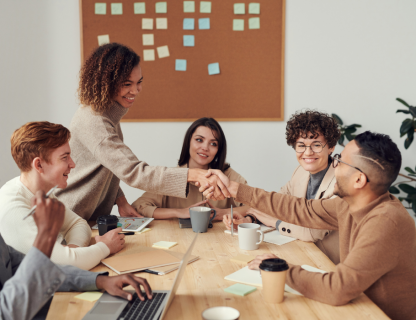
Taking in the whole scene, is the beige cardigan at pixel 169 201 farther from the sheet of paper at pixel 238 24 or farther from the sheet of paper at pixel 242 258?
the sheet of paper at pixel 238 24

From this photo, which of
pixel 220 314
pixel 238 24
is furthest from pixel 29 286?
pixel 238 24

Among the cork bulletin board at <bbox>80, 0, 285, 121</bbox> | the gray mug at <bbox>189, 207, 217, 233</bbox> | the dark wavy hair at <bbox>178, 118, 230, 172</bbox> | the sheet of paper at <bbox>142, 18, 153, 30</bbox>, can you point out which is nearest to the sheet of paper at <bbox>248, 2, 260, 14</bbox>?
the cork bulletin board at <bbox>80, 0, 285, 121</bbox>

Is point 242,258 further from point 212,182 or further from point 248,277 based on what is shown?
point 212,182

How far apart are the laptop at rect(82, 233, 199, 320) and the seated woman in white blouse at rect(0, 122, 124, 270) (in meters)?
0.26

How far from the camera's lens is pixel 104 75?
1.78 meters

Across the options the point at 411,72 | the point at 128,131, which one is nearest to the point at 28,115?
the point at 128,131

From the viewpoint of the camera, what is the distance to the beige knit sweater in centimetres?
167

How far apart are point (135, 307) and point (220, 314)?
0.24 metres

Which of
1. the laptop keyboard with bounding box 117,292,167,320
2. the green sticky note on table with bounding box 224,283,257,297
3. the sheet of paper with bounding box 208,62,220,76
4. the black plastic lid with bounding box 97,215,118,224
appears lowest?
the green sticky note on table with bounding box 224,283,257,297

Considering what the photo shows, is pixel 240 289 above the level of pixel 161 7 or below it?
below

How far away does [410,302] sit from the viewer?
1154 mm

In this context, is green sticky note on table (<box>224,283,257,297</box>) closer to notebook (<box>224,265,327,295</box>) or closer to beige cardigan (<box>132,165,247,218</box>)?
notebook (<box>224,265,327,295</box>)

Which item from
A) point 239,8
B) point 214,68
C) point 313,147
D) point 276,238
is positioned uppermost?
point 239,8

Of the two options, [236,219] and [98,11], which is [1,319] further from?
[98,11]
